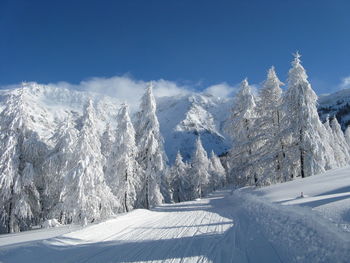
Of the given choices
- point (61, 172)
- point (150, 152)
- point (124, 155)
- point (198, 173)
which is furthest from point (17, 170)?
point (198, 173)

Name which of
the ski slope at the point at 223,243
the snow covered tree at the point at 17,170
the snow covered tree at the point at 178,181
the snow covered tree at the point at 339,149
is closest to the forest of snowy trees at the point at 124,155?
the snow covered tree at the point at 17,170

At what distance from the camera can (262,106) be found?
3366 cm

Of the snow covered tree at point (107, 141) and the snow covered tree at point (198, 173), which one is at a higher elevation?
the snow covered tree at point (107, 141)

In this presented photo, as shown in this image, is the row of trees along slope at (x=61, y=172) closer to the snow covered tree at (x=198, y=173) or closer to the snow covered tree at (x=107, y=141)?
the snow covered tree at (x=107, y=141)

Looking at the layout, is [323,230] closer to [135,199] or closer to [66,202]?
[66,202]

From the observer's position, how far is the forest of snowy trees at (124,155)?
2173 cm

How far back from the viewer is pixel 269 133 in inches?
1228

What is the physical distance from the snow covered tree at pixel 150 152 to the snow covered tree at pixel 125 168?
1.03 meters

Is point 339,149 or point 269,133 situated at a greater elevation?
point 269,133

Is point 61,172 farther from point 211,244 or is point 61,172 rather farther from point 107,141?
point 211,244

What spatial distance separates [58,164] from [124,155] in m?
8.32

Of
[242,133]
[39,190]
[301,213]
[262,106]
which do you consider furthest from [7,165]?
[262,106]

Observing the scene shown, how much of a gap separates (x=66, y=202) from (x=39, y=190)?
6885mm

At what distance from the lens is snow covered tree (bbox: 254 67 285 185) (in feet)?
96.1
